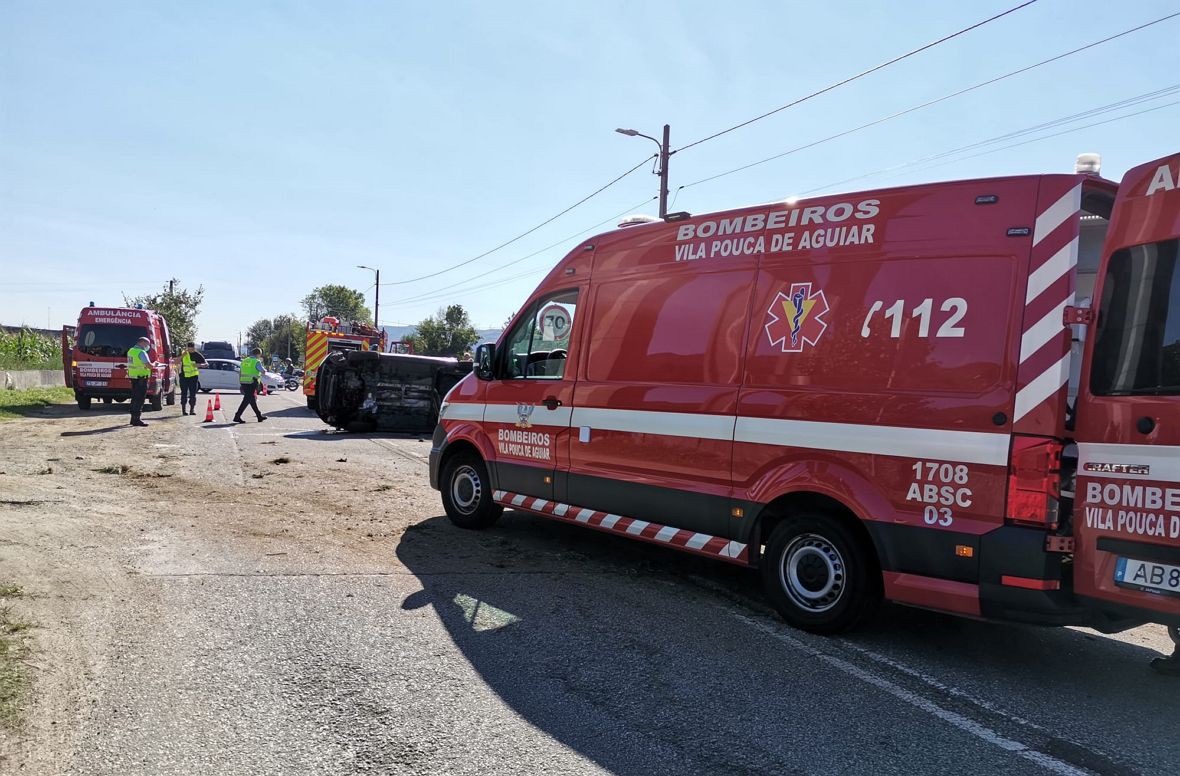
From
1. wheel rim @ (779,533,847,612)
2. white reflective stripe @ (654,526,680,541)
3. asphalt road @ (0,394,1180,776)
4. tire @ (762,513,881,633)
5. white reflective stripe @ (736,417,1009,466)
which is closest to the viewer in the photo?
asphalt road @ (0,394,1180,776)

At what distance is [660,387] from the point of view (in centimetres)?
566

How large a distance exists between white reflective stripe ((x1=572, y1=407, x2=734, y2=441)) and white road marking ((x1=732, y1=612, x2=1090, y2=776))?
127 cm

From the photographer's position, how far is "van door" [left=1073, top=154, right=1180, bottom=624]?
3.61m

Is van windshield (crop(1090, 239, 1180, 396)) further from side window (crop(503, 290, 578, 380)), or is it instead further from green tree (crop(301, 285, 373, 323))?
green tree (crop(301, 285, 373, 323))

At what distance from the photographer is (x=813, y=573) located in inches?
186

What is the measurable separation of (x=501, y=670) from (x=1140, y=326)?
3.61 m

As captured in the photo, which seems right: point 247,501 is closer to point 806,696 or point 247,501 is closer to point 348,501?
point 348,501

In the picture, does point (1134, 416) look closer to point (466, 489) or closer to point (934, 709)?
point (934, 709)

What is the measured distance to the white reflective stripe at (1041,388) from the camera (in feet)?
12.6

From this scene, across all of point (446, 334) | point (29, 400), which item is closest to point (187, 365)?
point (29, 400)

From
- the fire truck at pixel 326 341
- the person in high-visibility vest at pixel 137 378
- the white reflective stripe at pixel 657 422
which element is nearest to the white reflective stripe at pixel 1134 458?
the white reflective stripe at pixel 657 422

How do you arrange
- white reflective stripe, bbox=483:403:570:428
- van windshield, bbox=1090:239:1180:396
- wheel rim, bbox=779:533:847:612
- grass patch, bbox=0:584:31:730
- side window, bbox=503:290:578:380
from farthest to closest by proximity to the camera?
side window, bbox=503:290:578:380 → white reflective stripe, bbox=483:403:570:428 → wheel rim, bbox=779:533:847:612 → van windshield, bbox=1090:239:1180:396 → grass patch, bbox=0:584:31:730

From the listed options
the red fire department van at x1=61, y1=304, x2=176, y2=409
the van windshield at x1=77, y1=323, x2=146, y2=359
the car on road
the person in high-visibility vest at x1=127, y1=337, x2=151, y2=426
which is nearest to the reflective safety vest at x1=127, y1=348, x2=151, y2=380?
the person in high-visibility vest at x1=127, y1=337, x2=151, y2=426

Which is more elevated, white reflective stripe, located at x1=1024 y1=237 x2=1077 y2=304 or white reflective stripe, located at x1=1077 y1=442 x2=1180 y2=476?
white reflective stripe, located at x1=1024 y1=237 x2=1077 y2=304
